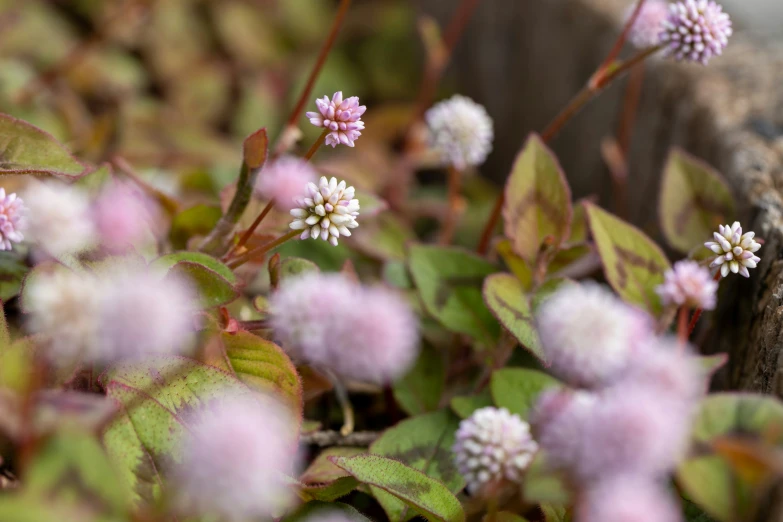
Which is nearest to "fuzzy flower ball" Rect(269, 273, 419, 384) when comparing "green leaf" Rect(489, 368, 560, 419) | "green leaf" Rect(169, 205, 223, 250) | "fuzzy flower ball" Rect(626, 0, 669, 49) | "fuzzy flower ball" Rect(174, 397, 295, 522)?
"fuzzy flower ball" Rect(174, 397, 295, 522)

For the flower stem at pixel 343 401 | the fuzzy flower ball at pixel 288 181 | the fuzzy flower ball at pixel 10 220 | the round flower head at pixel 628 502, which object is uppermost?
the fuzzy flower ball at pixel 288 181

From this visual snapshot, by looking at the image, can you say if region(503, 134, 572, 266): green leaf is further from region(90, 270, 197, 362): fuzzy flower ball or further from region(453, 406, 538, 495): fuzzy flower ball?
region(90, 270, 197, 362): fuzzy flower ball

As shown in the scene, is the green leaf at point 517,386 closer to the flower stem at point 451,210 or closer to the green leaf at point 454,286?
the green leaf at point 454,286

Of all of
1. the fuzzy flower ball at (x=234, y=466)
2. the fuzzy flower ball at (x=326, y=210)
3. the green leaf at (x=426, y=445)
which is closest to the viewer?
the fuzzy flower ball at (x=234, y=466)

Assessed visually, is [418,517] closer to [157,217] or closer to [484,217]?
[157,217]

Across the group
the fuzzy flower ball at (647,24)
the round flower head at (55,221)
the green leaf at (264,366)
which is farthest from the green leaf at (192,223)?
the fuzzy flower ball at (647,24)

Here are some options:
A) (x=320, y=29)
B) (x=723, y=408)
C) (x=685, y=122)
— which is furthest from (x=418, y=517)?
(x=320, y=29)

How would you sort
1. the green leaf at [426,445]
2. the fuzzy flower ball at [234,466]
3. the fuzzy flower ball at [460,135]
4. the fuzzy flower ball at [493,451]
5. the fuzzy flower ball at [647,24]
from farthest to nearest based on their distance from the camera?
1. the fuzzy flower ball at [460,135]
2. the fuzzy flower ball at [647,24]
3. the green leaf at [426,445]
4. the fuzzy flower ball at [493,451]
5. the fuzzy flower ball at [234,466]
